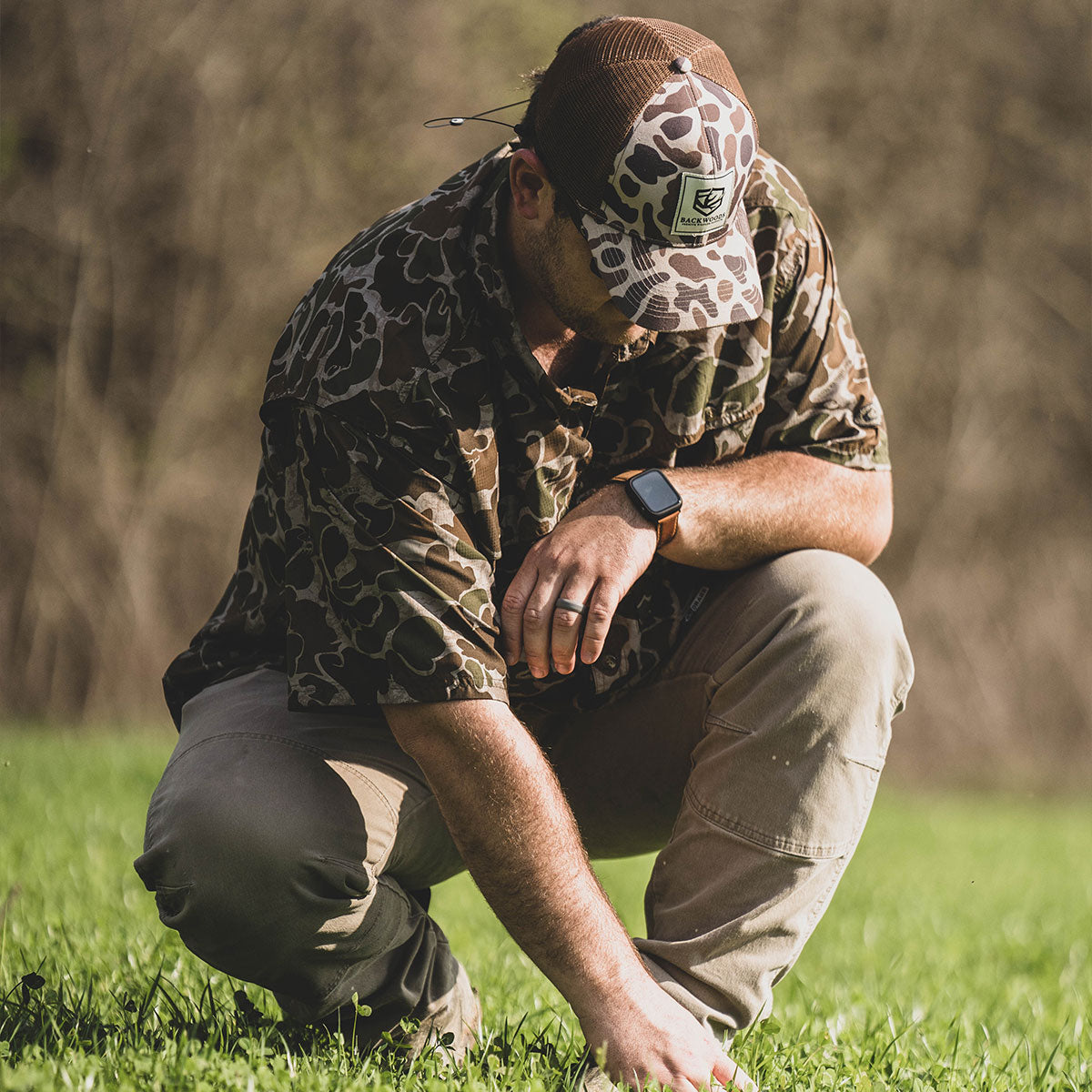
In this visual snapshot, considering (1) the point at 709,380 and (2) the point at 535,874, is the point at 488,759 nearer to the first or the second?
(2) the point at 535,874

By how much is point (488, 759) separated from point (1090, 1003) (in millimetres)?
2085

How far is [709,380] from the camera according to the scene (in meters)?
2.45

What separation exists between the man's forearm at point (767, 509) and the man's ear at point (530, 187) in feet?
1.69

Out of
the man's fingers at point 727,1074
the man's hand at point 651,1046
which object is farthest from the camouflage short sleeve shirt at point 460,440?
the man's fingers at point 727,1074

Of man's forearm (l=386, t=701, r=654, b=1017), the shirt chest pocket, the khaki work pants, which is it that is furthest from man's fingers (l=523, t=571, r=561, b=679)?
the shirt chest pocket

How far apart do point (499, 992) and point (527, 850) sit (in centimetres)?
96

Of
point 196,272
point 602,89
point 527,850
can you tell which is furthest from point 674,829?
point 196,272

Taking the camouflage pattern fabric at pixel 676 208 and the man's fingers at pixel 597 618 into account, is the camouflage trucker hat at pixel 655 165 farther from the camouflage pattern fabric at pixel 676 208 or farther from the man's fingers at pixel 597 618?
the man's fingers at pixel 597 618

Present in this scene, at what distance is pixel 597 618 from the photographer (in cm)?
216

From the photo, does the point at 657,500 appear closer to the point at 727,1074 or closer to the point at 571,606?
the point at 571,606

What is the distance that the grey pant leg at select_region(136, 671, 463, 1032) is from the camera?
6.95 feet

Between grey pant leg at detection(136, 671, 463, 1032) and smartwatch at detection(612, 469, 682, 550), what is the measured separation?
609 mm

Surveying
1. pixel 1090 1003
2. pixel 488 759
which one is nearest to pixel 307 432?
pixel 488 759

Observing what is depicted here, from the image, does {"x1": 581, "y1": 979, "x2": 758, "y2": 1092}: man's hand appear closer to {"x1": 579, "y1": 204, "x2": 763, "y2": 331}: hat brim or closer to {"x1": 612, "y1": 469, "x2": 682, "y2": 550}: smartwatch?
{"x1": 612, "y1": 469, "x2": 682, "y2": 550}: smartwatch
